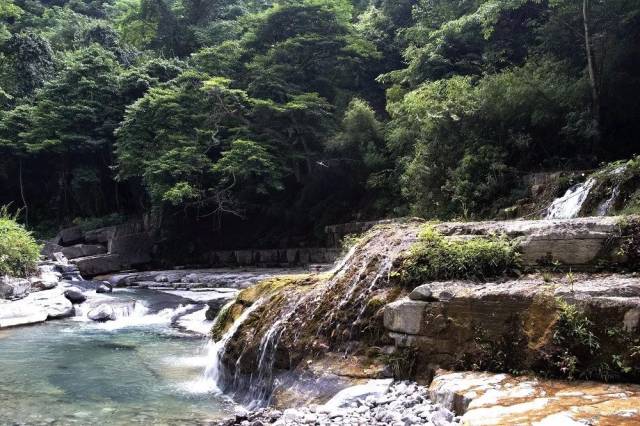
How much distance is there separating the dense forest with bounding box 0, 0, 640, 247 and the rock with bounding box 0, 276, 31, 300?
7.45 meters

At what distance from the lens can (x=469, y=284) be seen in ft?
18.9

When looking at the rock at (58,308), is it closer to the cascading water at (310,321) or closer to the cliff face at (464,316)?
the cascading water at (310,321)

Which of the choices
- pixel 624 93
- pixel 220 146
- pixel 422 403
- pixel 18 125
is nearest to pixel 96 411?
pixel 422 403

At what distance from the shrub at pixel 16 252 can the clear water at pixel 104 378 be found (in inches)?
160

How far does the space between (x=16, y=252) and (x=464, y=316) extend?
15.4m

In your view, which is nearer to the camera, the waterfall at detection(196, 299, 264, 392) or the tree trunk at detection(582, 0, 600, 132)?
the waterfall at detection(196, 299, 264, 392)

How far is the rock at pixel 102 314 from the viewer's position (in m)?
14.3

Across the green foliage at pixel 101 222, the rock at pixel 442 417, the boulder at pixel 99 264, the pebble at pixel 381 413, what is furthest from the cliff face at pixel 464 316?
the green foliage at pixel 101 222

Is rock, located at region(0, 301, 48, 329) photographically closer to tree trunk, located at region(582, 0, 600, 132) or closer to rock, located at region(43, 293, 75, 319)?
rock, located at region(43, 293, 75, 319)

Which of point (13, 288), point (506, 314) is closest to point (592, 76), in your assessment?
point (506, 314)

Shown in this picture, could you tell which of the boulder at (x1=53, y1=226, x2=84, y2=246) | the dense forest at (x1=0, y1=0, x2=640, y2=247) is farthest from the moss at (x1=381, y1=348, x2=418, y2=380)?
the boulder at (x1=53, y1=226, x2=84, y2=246)

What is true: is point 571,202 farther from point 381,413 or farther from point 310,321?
point 381,413

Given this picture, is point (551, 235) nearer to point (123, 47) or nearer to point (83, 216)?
point (83, 216)

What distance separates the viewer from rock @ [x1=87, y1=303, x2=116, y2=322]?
Result: 14.3 meters
